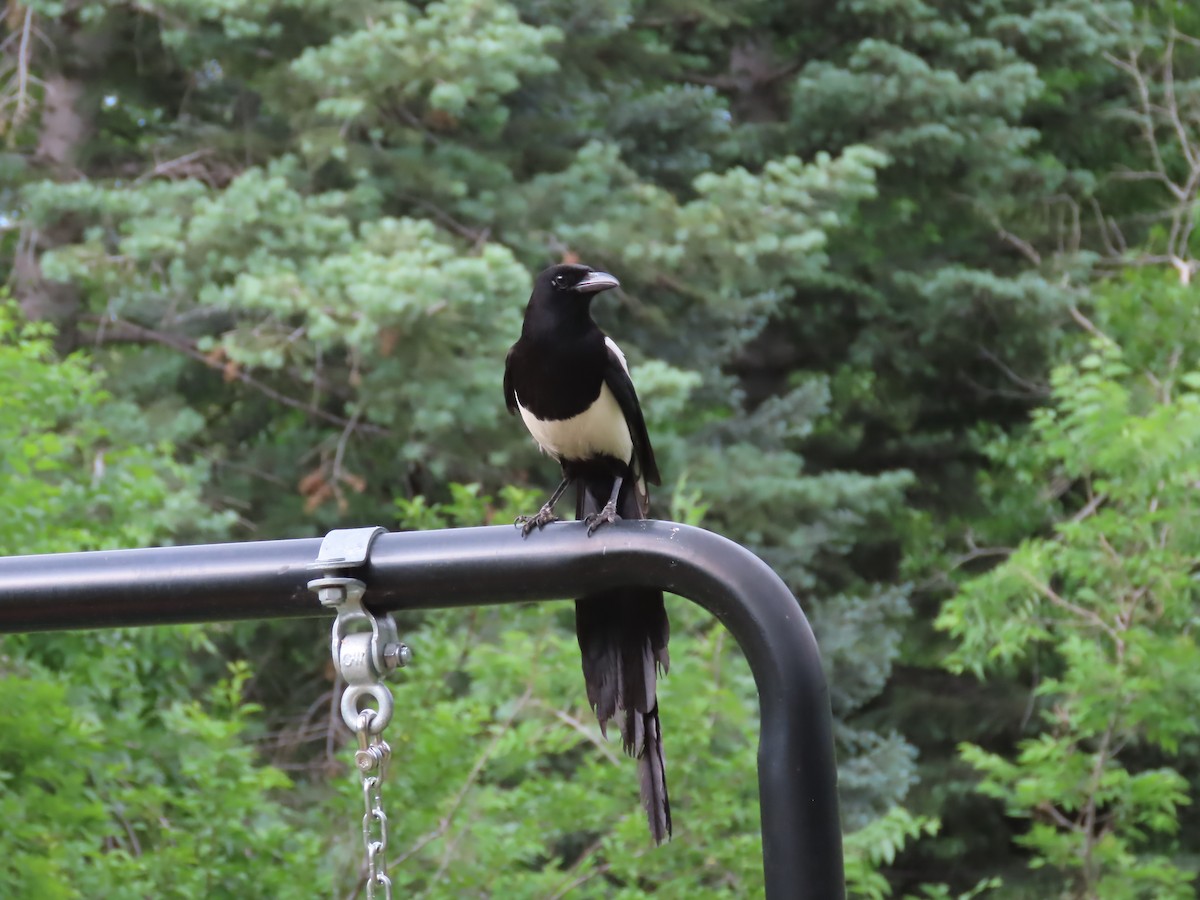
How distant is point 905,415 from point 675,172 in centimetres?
346

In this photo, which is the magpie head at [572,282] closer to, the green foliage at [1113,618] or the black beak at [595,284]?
the black beak at [595,284]

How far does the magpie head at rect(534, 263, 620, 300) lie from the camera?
3420mm

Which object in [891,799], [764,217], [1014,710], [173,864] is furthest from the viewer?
[1014,710]

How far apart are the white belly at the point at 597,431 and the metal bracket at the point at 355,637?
1.70m

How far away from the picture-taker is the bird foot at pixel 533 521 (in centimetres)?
169

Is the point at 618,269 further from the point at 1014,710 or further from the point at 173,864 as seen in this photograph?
the point at 1014,710

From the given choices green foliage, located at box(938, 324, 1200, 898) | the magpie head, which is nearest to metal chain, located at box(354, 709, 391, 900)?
the magpie head

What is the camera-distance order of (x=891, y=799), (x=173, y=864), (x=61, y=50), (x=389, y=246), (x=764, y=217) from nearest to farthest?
(x=173, y=864), (x=389, y=246), (x=764, y=217), (x=891, y=799), (x=61, y=50)

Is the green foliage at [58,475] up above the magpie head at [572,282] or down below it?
above

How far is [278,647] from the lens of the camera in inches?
411

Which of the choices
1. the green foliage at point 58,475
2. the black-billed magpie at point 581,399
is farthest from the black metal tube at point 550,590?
the green foliage at point 58,475

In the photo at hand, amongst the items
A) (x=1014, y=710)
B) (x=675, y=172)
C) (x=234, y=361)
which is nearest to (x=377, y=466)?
(x=234, y=361)

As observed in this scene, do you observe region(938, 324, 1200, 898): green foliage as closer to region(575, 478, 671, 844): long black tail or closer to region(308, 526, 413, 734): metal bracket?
region(575, 478, 671, 844): long black tail

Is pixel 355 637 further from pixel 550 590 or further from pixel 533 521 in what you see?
pixel 533 521
